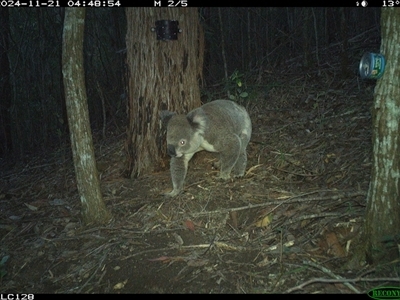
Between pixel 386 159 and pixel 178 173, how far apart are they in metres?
2.84

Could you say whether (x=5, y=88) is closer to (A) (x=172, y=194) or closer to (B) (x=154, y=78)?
(B) (x=154, y=78)

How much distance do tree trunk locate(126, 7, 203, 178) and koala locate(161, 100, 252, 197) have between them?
470 millimetres

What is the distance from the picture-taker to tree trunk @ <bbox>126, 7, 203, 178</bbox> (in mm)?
5750

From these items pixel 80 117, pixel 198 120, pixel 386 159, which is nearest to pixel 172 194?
pixel 198 120

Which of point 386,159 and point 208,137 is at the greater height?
point 386,159

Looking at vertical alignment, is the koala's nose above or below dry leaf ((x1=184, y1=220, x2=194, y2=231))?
above

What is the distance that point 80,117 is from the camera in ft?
14.5

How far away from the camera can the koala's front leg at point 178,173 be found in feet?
17.7

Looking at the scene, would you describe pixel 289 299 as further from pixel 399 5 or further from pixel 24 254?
pixel 24 254

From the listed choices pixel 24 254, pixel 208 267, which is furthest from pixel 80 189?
pixel 208 267

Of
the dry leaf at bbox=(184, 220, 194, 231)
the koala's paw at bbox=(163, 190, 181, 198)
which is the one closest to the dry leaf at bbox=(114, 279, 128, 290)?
the dry leaf at bbox=(184, 220, 194, 231)

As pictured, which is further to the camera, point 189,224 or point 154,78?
point 154,78

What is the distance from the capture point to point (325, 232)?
153 inches

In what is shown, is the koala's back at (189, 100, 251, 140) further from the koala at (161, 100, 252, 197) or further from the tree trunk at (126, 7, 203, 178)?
the tree trunk at (126, 7, 203, 178)
